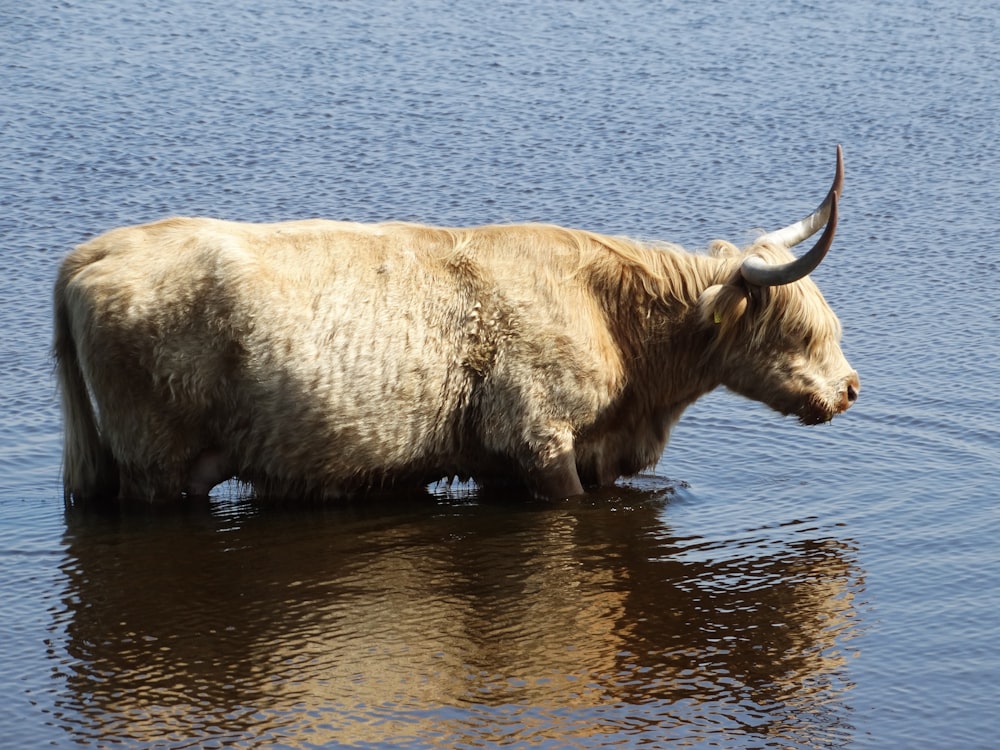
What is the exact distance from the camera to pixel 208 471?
766cm

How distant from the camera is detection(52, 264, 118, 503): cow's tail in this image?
7496 millimetres

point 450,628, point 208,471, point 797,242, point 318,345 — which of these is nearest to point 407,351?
point 318,345

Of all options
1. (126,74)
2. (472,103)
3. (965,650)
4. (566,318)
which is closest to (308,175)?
(472,103)

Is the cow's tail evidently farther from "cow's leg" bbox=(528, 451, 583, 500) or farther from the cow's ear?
the cow's ear

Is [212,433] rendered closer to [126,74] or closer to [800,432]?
[800,432]

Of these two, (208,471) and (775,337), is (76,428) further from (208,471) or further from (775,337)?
(775,337)

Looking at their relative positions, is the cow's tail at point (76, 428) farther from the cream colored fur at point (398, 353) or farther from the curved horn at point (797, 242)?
the curved horn at point (797, 242)

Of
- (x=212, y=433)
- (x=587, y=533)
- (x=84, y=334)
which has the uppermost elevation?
(x=84, y=334)

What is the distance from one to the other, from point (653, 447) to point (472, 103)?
27.9 ft

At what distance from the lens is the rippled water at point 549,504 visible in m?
5.74

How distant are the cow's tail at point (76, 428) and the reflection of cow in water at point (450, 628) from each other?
7.1 inches

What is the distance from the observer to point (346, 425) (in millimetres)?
7434

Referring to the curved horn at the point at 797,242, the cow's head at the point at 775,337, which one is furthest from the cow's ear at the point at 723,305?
the curved horn at the point at 797,242

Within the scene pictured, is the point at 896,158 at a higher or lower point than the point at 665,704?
higher
